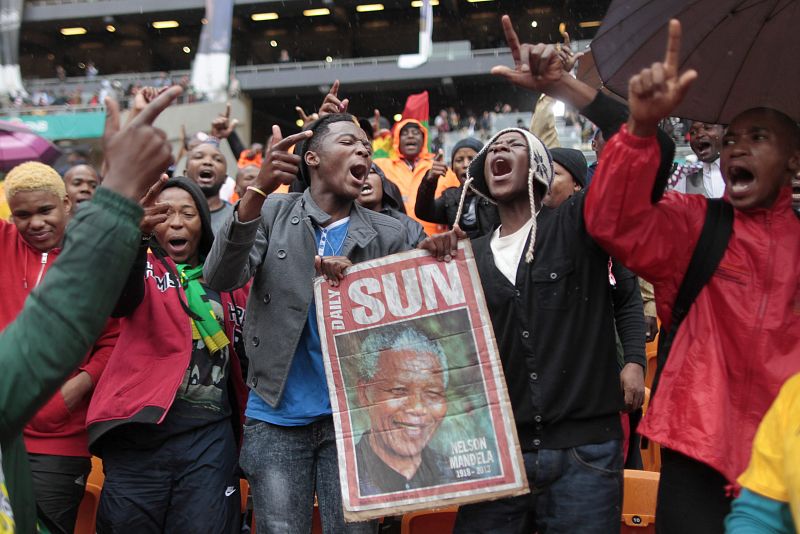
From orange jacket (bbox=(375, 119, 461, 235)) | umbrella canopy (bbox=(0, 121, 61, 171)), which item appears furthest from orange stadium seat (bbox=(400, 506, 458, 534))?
orange jacket (bbox=(375, 119, 461, 235))

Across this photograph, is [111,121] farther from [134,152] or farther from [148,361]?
[148,361]

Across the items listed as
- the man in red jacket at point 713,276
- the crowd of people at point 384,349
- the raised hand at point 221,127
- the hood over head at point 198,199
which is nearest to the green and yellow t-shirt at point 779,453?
the crowd of people at point 384,349

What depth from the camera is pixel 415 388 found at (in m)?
3.30

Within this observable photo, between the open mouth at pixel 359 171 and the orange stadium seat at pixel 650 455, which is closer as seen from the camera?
the open mouth at pixel 359 171

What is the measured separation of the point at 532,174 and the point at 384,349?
930mm

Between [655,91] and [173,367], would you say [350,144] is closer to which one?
[173,367]

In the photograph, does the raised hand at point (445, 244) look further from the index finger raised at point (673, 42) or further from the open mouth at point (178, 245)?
the open mouth at point (178, 245)

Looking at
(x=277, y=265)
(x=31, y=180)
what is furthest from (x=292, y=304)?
(x=31, y=180)

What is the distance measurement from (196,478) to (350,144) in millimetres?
1746

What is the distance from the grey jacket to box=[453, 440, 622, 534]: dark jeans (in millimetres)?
1042

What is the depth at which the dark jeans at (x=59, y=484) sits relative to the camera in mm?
4066

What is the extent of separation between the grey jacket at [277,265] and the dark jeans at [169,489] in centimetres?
63

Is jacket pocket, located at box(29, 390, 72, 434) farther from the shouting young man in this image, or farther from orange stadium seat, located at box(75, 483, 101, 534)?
the shouting young man

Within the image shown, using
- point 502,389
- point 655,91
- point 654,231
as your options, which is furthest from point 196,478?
point 655,91
